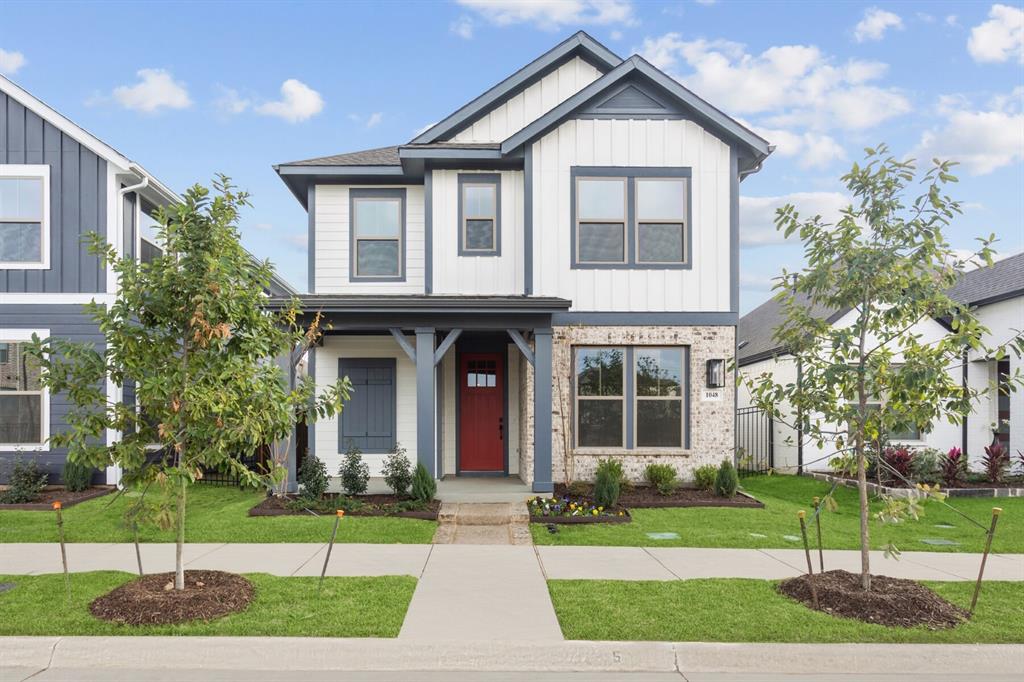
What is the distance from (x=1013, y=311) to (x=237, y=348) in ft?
51.8

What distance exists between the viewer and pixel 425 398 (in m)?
11.8

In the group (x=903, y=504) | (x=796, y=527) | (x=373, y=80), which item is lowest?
(x=796, y=527)

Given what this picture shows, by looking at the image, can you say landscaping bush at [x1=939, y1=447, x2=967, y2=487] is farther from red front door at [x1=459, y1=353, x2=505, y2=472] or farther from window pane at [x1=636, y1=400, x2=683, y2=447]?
red front door at [x1=459, y1=353, x2=505, y2=472]

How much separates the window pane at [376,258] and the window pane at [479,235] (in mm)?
1580

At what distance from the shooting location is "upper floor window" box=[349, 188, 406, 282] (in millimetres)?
13922

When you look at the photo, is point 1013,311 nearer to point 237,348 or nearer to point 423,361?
point 423,361

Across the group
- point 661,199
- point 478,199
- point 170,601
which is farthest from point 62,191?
point 661,199

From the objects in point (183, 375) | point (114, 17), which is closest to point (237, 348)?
point (183, 375)

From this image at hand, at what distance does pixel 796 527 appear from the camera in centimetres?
1012

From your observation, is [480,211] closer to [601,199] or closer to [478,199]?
[478,199]

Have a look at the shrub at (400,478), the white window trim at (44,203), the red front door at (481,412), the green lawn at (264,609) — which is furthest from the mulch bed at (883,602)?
the white window trim at (44,203)

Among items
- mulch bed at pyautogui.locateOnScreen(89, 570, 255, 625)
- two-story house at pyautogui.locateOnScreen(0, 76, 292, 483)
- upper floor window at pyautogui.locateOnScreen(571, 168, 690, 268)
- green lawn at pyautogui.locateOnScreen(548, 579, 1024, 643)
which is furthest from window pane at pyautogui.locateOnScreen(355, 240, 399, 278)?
green lawn at pyautogui.locateOnScreen(548, 579, 1024, 643)

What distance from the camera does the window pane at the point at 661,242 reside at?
12969 mm

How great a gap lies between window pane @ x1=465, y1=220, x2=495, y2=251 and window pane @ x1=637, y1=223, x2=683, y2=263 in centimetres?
279
